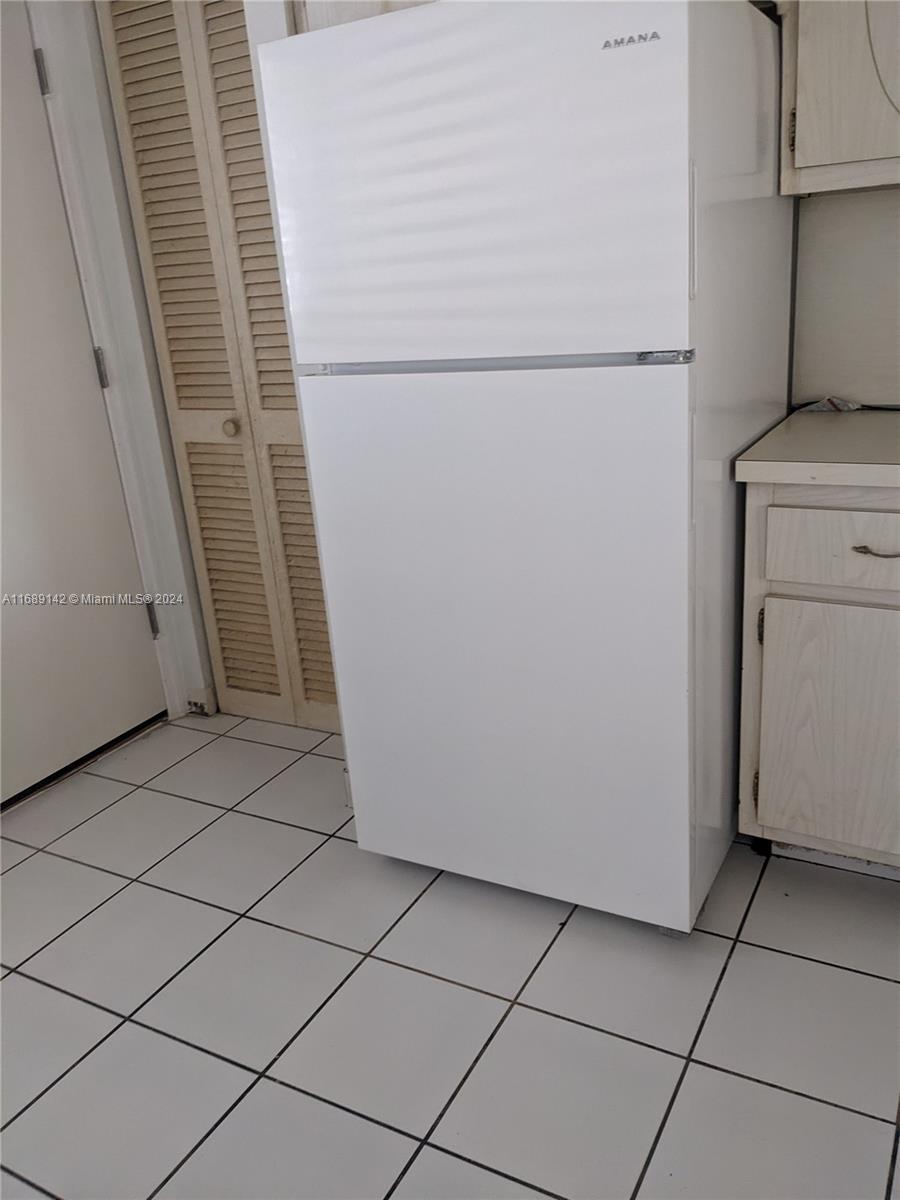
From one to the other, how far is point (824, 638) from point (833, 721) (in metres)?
0.16

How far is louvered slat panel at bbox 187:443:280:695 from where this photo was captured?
2.65 m

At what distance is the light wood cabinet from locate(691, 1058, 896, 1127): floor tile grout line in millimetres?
493

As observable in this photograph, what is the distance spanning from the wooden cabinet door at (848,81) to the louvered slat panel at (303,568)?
1355mm

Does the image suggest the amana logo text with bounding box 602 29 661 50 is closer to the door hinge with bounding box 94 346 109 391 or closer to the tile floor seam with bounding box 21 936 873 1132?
the tile floor seam with bounding box 21 936 873 1132

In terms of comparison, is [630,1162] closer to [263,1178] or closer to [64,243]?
[263,1178]

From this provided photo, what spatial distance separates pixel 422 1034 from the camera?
A: 65.2 inches

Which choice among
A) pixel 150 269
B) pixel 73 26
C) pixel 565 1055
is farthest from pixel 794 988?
pixel 73 26

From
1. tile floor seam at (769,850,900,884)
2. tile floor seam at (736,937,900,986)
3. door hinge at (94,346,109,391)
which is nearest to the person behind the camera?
tile floor seam at (736,937,900,986)

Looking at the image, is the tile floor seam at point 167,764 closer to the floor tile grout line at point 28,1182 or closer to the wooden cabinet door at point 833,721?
the floor tile grout line at point 28,1182

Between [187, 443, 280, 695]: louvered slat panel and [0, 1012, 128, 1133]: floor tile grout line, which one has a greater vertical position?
[187, 443, 280, 695]: louvered slat panel

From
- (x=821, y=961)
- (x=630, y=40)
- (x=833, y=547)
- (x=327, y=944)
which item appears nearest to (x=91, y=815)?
(x=327, y=944)

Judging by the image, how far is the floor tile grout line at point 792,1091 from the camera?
142 centimetres

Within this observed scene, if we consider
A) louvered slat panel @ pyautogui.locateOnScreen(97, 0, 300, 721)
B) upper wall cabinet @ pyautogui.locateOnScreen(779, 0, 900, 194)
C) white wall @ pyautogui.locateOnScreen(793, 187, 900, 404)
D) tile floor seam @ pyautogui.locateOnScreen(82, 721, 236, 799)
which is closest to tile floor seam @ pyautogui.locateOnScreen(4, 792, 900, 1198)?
tile floor seam @ pyautogui.locateOnScreen(82, 721, 236, 799)

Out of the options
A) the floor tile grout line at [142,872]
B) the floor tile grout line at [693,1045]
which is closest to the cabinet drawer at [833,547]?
the floor tile grout line at [693,1045]
